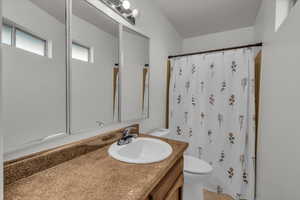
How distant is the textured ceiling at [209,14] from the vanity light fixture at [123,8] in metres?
0.70

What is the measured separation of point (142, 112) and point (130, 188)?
102cm

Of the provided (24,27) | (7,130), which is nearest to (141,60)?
(24,27)

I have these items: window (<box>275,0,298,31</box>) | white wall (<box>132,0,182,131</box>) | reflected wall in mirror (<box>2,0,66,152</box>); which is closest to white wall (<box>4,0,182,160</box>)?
white wall (<box>132,0,182,131</box>)

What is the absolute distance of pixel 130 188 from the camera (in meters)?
0.56

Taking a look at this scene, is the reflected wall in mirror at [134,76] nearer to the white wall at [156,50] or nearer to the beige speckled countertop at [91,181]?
the white wall at [156,50]

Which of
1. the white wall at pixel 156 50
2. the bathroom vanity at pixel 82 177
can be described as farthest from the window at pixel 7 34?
the white wall at pixel 156 50

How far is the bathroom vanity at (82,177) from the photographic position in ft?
1.74

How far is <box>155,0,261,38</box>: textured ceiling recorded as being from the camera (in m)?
1.74

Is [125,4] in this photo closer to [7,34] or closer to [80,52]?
[80,52]

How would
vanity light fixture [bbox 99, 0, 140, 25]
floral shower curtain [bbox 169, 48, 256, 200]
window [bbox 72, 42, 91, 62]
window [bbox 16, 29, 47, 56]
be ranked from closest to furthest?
window [bbox 16, 29, 47, 56], window [bbox 72, 42, 91, 62], vanity light fixture [bbox 99, 0, 140, 25], floral shower curtain [bbox 169, 48, 256, 200]

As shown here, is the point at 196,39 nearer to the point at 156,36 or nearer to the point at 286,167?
the point at 156,36

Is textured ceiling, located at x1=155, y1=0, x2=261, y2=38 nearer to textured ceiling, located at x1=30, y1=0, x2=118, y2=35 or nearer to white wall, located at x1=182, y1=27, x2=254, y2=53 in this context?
white wall, located at x1=182, y1=27, x2=254, y2=53

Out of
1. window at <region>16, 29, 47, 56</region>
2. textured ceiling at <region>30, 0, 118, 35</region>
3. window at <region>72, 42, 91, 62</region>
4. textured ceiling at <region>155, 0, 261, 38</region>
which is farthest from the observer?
textured ceiling at <region>155, 0, 261, 38</region>

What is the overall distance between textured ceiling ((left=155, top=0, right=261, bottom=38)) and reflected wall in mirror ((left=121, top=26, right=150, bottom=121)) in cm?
73
